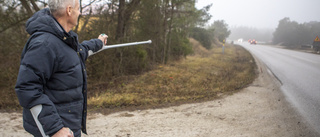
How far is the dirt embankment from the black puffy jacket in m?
2.23

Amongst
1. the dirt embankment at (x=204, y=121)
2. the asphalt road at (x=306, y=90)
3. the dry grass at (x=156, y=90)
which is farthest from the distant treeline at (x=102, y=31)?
the asphalt road at (x=306, y=90)

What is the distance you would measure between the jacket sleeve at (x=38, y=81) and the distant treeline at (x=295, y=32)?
22.0 ft

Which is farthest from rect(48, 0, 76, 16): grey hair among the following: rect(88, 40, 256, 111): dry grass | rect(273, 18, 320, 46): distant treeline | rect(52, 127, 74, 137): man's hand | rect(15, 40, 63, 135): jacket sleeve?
rect(273, 18, 320, 46): distant treeline

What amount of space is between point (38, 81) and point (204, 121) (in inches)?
147

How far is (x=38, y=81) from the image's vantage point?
163cm

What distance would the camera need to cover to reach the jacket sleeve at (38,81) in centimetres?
158

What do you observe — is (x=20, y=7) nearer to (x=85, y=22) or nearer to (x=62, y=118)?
(x=85, y=22)

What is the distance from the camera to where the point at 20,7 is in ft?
26.5

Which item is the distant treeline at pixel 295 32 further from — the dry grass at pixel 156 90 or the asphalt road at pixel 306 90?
the dry grass at pixel 156 90

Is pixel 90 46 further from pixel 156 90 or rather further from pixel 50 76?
pixel 156 90

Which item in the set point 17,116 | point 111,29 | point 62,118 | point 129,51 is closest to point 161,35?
point 129,51

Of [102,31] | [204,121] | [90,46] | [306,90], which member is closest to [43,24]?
[90,46]

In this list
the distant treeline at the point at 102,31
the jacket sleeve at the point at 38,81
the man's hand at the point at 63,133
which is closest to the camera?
the jacket sleeve at the point at 38,81

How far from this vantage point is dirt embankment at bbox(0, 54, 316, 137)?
4004 mm
